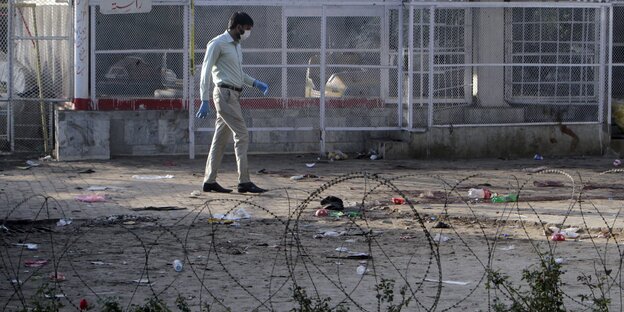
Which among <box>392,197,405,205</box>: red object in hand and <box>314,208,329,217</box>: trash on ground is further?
<box>392,197,405,205</box>: red object in hand

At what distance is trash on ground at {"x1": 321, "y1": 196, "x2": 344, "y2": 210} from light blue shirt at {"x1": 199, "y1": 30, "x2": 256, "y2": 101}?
198cm

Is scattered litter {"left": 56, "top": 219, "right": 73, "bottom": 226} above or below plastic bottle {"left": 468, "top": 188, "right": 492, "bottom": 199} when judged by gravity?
below

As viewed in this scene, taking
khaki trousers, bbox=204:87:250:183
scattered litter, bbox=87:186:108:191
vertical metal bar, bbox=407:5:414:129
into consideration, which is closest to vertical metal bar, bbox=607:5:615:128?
vertical metal bar, bbox=407:5:414:129

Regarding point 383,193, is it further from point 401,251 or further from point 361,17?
point 361,17

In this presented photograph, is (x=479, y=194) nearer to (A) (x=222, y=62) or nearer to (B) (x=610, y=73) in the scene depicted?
(A) (x=222, y=62)

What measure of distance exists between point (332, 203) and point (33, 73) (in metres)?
8.22

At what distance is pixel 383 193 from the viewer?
1338cm

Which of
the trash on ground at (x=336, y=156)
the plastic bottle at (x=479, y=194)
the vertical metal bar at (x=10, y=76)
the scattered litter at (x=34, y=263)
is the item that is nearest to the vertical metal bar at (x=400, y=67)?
the trash on ground at (x=336, y=156)

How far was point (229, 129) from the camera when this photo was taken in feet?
43.2

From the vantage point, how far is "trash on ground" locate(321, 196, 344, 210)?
38.7 ft

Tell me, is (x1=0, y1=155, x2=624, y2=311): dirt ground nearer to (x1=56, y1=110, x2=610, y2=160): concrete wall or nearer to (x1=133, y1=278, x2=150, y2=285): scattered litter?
(x1=133, y1=278, x2=150, y2=285): scattered litter

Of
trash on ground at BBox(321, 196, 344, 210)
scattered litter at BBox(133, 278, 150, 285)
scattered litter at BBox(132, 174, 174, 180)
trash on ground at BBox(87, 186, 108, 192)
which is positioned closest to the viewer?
scattered litter at BBox(133, 278, 150, 285)

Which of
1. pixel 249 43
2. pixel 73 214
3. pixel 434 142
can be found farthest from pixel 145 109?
pixel 73 214

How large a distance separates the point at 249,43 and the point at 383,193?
17.8 ft
